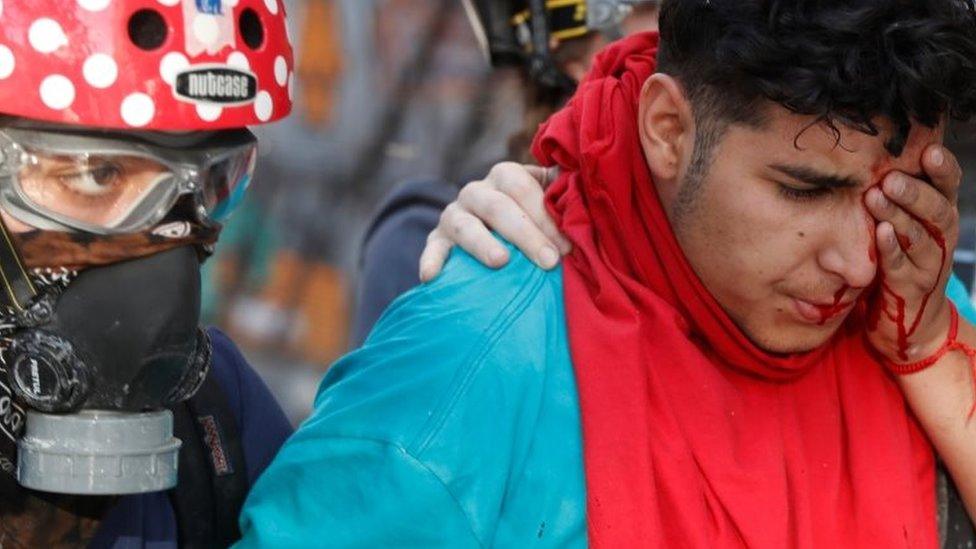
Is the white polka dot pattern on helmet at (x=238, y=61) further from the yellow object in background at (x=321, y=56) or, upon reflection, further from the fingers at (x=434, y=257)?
the yellow object in background at (x=321, y=56)

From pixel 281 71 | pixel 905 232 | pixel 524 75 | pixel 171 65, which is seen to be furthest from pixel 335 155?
pixel 905 232

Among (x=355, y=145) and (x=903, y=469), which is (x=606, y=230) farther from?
(x=355, y=145)

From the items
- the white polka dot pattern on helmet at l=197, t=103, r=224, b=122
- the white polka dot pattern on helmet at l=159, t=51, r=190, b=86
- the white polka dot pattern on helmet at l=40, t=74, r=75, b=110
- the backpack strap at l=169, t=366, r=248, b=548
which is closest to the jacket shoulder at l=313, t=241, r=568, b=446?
the backpack strap at l=169, t=366, r=248, b=548

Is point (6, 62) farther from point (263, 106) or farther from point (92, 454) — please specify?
point (92, 454)

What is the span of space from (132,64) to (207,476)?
0.82m

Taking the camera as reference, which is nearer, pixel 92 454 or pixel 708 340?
pixel 92 454

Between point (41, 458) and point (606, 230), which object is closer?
point (41, 458)

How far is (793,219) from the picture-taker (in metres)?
2.96

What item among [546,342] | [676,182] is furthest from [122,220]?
[676,182]

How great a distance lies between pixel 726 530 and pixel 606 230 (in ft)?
1.94

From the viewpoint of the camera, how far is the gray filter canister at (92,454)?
9.46ft

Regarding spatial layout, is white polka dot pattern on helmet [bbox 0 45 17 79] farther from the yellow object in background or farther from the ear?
the yellow object in background

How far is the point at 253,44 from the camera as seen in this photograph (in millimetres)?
3078

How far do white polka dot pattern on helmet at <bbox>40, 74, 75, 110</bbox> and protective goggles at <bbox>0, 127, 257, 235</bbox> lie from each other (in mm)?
56
